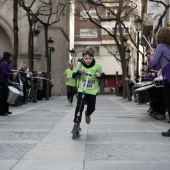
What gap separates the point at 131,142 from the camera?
8.15 m

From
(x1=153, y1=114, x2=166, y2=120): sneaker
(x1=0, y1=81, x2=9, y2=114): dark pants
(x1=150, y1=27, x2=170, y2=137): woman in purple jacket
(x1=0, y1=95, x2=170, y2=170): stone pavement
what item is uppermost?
(x1=150, y1=27, x2=170, y2=137): woman in purple jacket

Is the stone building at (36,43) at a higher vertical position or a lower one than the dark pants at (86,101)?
higher

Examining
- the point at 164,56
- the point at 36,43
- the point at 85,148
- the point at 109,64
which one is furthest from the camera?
the point at 109,64

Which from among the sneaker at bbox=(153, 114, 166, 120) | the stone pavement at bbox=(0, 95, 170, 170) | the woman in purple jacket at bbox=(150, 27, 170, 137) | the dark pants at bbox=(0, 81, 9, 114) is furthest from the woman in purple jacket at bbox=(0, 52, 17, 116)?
the woman in purple jacket at bbox=(150, 27, 170, 137)

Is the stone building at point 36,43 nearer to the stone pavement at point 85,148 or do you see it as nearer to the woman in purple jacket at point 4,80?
the woman in purple jacket at point 4,80

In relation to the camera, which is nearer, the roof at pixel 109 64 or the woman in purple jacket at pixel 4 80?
the woman in purple jacket at pixel 4 80

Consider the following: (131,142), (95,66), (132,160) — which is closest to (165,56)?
(95,66)

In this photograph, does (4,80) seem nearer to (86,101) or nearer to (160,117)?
(160,117)

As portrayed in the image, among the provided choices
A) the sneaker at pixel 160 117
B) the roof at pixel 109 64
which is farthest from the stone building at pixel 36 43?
the roof at pixel 109 64

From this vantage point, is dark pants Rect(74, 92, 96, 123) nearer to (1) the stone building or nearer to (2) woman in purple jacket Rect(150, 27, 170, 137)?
(2) woman in purple jacket Rect(150, 27, 170, 137)

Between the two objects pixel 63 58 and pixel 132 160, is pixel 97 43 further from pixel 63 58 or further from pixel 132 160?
pixel 132 160

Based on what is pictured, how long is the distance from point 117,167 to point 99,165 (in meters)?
0.23

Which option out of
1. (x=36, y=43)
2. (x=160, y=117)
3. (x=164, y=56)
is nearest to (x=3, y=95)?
(x=160, y=117)

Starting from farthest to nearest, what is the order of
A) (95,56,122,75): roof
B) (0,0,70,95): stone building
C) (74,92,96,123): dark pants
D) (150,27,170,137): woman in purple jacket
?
(95,56,122,75): roof
(0,0,70,95): stone building
(150,27,170,137): woman in purple jacket
(74,92,96,123): dark pants
